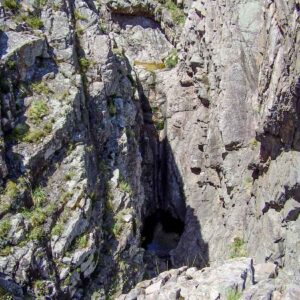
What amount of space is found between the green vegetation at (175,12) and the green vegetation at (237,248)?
20547 millimetres

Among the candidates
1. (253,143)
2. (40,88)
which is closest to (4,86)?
(40,88)

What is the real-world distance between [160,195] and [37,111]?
608 inches

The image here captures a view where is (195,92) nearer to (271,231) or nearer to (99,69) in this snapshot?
(99,69)

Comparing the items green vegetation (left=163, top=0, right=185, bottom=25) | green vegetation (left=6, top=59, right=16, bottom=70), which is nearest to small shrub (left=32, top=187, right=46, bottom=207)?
green vegetation (left=6, top=59, right=16, bottom=70)

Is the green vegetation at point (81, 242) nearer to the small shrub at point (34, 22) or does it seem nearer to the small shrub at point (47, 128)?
the small shrub at point (47, 128)

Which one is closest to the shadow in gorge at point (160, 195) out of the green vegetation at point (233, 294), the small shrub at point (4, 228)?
the small shrub at point (4, 228)

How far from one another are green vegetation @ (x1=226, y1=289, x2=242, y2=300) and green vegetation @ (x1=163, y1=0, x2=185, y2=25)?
29.6m

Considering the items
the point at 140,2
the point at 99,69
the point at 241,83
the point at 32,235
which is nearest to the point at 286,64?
the point at 241,83

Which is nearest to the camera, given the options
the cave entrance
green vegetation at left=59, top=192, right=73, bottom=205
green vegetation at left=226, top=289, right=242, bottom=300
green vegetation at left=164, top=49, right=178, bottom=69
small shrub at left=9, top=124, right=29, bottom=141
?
green vegetation at left=226, top=289, right=242, bottom=300

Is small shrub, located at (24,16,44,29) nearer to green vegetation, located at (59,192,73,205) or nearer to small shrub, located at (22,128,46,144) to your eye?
small shrub, located at (22,128,46,144)

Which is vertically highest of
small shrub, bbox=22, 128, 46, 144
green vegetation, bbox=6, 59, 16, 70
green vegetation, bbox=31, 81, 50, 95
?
green vegetation, bbox=6, 59, 16, 70

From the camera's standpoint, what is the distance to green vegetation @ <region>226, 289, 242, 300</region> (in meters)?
11.2

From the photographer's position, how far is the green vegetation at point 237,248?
23.8m

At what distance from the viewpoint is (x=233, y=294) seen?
11312 mm
